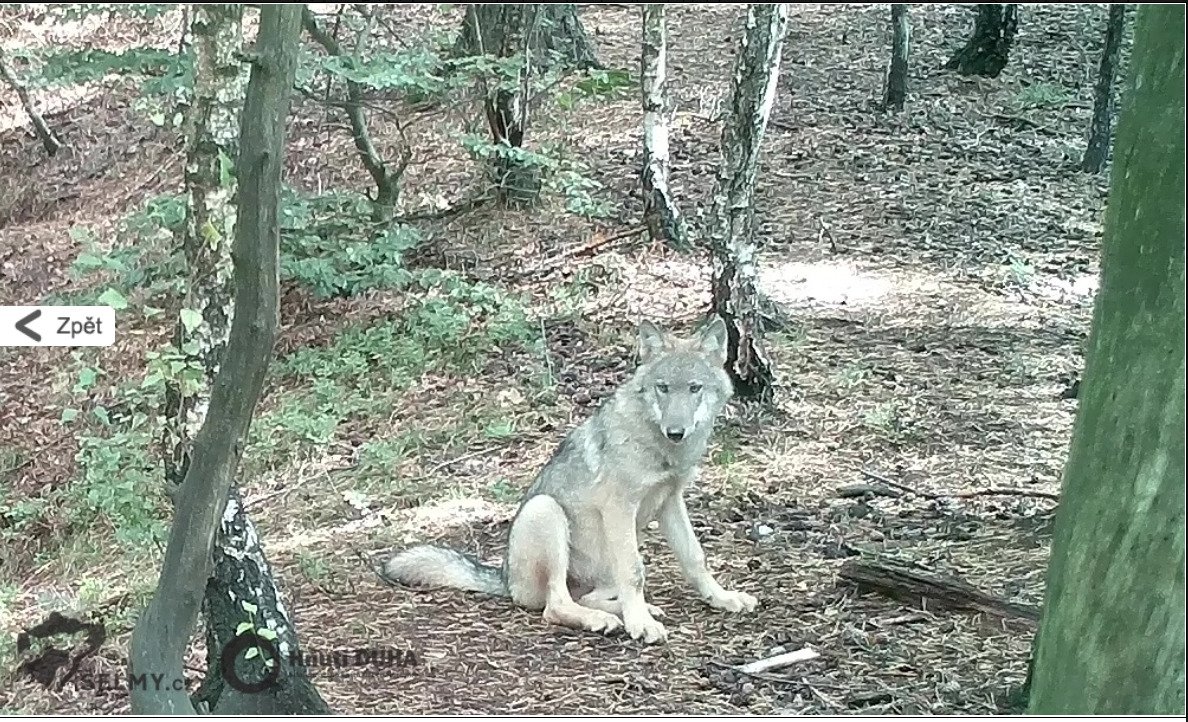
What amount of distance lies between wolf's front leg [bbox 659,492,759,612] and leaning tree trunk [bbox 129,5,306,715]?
1.20 m

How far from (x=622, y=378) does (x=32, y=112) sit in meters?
1.72

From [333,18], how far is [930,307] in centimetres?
176

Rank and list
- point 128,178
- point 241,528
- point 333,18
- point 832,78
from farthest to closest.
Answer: point 832,78, point 128,178, point 333,18, point 241,528

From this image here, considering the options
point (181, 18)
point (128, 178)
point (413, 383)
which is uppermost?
point (181, 18)

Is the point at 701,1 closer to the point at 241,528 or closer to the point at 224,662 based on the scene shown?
the point at 241,528

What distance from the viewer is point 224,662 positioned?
273 centimetres

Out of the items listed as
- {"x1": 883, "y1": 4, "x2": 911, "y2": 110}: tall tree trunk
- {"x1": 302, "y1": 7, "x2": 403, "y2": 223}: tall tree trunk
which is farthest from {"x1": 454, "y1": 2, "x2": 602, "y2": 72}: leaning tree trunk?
{"x1": 883, "y1": 4, "x2": 911, "y2": 110}: tall tree trunk

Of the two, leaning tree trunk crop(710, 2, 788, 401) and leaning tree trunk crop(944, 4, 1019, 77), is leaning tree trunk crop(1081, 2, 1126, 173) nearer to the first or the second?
leaning tree trunk crop(944, 4, 1019, 77)

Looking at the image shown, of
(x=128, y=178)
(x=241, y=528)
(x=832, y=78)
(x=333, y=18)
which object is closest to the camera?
(x=241, y=528)

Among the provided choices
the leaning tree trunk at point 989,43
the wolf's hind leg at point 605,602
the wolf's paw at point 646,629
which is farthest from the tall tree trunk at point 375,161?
the leaning tree trunk at point 989,43

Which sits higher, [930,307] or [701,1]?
[701,1]

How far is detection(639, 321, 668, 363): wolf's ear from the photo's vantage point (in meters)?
3.13

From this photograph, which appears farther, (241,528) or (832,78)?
(832,78)

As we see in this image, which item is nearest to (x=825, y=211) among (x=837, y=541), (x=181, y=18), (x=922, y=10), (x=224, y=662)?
(x=922, y=10)
